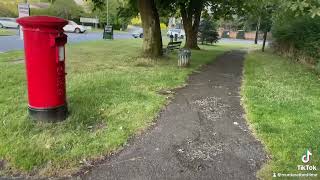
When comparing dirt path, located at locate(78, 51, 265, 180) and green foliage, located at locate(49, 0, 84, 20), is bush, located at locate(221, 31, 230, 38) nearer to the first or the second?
green foliage, located at locate(49, 0, 84, 20)

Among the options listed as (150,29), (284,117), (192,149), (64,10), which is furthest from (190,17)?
(64,10)

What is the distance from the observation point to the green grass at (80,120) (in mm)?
4910

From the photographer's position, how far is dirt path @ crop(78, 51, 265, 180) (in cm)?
462

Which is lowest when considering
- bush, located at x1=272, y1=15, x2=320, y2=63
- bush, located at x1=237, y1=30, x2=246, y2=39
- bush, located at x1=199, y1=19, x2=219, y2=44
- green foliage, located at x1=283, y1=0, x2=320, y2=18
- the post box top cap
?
bush, located at x1=237, y1=30, x2=246, y2=39

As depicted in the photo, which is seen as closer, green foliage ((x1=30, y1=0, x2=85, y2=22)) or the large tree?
the large tree

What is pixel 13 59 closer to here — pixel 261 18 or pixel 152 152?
pixel 152 152

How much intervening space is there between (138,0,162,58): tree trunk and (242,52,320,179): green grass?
548 centimetres

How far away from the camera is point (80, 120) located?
630 cm

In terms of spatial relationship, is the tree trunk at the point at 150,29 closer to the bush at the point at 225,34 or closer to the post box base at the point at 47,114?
the post box base at the point at 47,114

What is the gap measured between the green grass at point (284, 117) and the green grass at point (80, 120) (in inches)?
72.5

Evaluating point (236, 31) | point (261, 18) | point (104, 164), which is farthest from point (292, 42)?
point (236, 31)

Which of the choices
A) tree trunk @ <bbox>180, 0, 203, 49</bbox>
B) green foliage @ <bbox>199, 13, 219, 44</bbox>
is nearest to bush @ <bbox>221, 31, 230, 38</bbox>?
green foliage @ <bbox>199, 13, 219, 44</bbox>

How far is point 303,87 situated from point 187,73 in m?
3.56

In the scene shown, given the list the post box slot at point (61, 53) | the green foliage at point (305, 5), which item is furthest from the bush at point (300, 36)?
the post box slot at point (61, 53)
